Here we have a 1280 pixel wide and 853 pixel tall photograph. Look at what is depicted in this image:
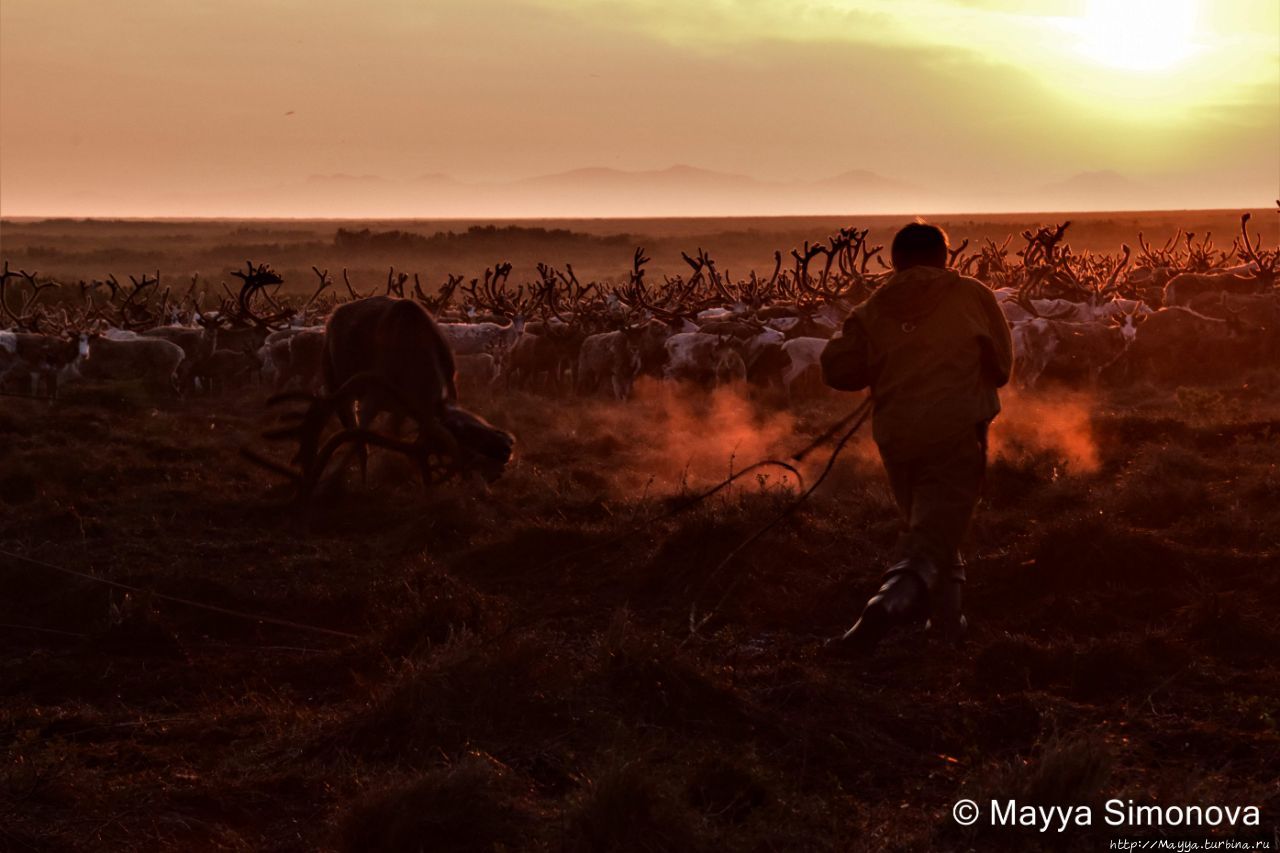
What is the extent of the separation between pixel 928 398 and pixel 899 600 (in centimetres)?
103

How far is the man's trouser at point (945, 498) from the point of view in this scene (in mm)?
6457

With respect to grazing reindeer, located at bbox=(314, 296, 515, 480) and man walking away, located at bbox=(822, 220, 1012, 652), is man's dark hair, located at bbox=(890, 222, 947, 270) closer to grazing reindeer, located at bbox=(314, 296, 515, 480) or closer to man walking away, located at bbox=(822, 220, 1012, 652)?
man walking away, located at bbox=(822, 220, 1012, 652)

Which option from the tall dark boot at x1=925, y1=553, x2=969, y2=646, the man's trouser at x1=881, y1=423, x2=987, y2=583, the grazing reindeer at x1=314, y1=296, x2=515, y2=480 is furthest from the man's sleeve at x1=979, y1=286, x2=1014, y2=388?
the grazing reindeer at x1=314, y1=296, x2=515, y2=480

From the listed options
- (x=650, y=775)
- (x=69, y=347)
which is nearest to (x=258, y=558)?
(x=650, y=775)

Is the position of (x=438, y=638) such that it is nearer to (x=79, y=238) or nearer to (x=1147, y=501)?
(x=1147, y=501)

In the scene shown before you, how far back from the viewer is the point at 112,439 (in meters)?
16.4

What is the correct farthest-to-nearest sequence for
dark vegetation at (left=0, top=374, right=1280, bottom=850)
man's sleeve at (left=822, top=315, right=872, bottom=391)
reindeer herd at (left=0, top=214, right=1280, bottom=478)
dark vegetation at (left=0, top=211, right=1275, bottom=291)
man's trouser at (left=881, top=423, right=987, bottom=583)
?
dark vegetation at (left=0, top=211, right=1275, bottom=291) → reindeer herd at (left=0, top=214, right=1280, bottom=478) → man's sleeve at (left=822, top=315, right=872, bottom=391) → man's trouser at (left=881, top=423, right=987, bottom=583) → dark vegetation at (left=0, top=374, right=1280, bottom=850)

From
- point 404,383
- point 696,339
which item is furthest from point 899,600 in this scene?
point 696,339

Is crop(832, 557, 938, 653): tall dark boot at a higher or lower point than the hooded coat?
lower

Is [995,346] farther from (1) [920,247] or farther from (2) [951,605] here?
(2) [951,605]

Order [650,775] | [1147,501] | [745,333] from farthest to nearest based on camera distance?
[745,333] → [1147,501] → [650,775]

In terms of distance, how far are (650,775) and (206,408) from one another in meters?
17.3

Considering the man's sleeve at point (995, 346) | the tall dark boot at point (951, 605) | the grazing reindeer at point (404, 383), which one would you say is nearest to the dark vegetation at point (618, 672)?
the tall dark boot at point (951, 605)

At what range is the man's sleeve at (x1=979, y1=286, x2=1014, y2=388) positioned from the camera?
646 cm
